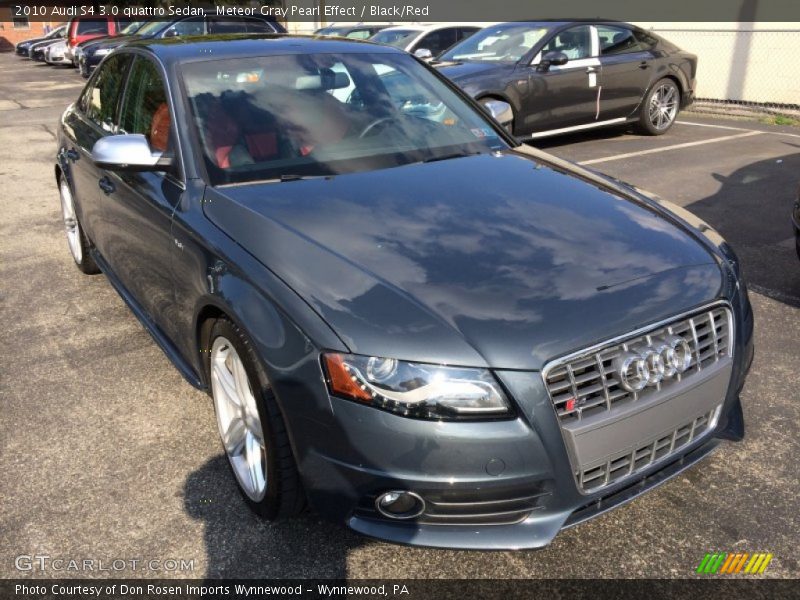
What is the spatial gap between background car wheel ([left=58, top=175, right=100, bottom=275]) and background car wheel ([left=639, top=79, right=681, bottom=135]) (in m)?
7.40

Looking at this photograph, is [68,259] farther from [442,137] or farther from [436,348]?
[436,348]

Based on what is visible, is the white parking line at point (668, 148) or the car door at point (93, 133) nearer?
the car door at point (93, 133)

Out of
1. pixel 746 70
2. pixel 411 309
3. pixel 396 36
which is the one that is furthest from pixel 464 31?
pixel 411 309

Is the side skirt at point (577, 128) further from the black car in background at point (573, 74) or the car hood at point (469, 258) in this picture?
the car hood at point (469, 258)

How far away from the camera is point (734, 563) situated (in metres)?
2.50

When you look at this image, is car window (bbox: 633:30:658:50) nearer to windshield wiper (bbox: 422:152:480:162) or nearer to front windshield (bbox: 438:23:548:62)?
front windshield (bbox: 438:23:548:62)

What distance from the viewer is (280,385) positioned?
2314mm

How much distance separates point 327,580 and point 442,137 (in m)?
2.12

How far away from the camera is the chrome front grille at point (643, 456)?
2.27 meters

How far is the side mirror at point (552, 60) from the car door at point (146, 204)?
20.2 ft

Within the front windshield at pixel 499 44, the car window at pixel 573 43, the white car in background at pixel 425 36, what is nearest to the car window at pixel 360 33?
the white car in background at pixel 425 36

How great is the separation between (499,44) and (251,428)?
8082 millimetres

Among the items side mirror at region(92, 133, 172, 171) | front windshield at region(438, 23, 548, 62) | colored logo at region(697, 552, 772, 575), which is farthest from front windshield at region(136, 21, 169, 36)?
colored logo at region(697, 552, 772, 575)

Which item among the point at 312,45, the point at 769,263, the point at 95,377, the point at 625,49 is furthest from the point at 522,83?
the point at 95,377
